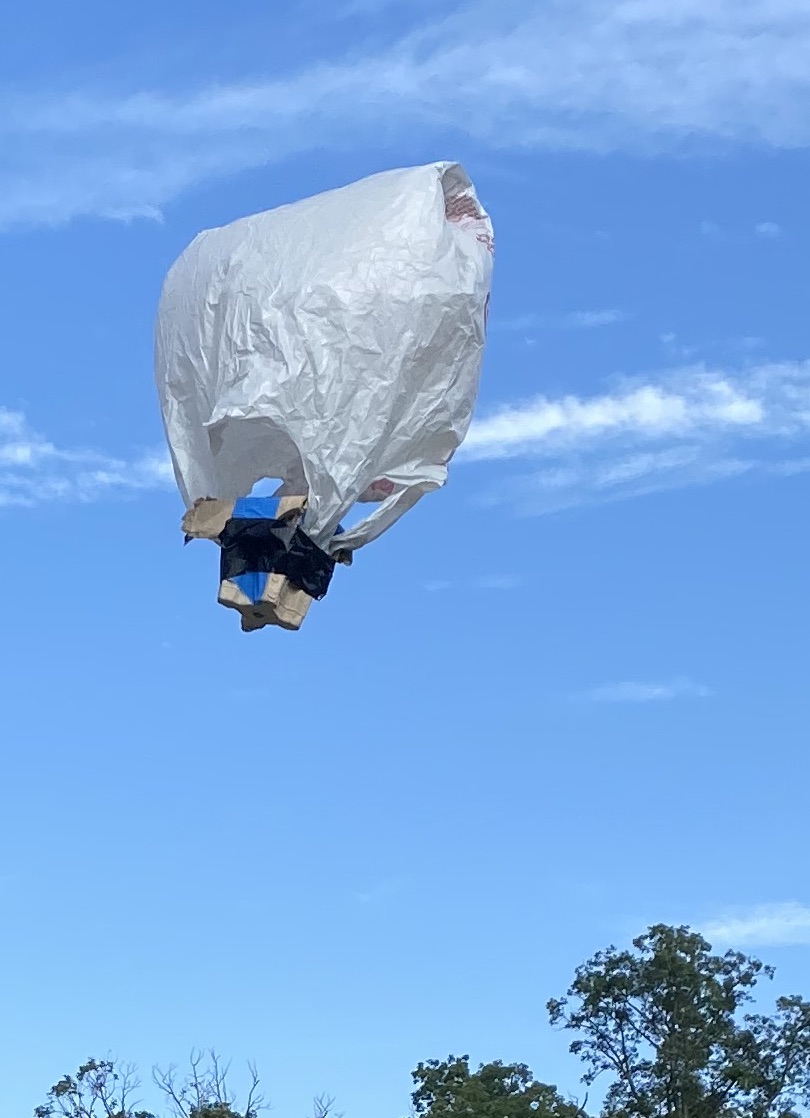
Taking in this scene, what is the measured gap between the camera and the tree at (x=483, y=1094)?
1069 inches

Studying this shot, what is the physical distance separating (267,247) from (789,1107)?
21.2 m

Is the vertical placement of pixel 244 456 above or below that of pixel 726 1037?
below

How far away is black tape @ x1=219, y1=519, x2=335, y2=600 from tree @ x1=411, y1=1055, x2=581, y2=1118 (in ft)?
49.9

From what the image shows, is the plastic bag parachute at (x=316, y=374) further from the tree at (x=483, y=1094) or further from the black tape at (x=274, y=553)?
the tree at (x=483, y=1094)

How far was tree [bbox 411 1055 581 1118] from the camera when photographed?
1069 inches

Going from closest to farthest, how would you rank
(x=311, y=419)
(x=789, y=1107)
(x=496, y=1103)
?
(x=311, y=419) < (x=496, y=1103) < (x=789, y=1107)

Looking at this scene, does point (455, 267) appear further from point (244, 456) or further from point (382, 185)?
point (244, 456)

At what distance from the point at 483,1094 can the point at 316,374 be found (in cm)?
1648

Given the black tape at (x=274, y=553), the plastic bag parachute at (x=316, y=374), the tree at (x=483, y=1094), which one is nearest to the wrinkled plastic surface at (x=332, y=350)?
the plastic bag parachute at (x=316, y=374)

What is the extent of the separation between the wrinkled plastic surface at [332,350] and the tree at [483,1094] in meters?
15.1

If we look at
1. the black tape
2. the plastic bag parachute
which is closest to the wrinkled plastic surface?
the plastic bag parachute

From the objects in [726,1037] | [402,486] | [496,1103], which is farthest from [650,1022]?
[402,486]

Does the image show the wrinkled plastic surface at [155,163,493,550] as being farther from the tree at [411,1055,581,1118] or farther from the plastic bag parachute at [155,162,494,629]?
the tree at [411,1055,581,1118]

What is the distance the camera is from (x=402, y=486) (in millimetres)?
13398
